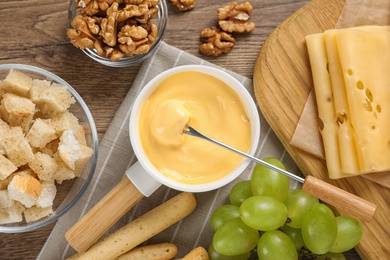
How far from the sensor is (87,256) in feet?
5.17

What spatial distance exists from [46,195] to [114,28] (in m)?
0.43

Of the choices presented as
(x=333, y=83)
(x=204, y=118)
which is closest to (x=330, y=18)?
(x=333, y=83)

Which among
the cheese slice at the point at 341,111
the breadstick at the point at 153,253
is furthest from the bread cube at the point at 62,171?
the cheese slice at the point at 341,111

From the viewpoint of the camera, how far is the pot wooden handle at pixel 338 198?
56.7 inches

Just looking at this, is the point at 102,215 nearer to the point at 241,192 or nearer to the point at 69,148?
the point at 69,148

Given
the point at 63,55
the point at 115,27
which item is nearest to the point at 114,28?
the point at 115,27

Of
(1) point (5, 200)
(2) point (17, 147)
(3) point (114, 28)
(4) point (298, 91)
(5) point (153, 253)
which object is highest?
(3) point (114, 28)

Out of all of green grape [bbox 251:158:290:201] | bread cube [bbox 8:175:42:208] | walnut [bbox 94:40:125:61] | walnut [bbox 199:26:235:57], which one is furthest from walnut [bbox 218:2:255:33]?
bread cube [bbox 8:175:42:208]

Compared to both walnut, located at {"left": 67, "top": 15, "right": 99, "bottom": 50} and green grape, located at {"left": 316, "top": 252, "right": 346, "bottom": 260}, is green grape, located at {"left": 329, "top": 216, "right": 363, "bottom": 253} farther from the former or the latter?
walnut, located at {"left": 67, "top": 15, "right": 99, "bottom": 50}

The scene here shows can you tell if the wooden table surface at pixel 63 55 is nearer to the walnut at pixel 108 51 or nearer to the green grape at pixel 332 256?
the walnut at pixel 108 51

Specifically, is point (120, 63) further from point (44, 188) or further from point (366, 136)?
point (366, 136)

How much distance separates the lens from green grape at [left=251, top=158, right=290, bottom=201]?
1.46m

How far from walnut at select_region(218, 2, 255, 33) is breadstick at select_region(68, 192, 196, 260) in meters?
0.44

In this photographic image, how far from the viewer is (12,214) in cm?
155
